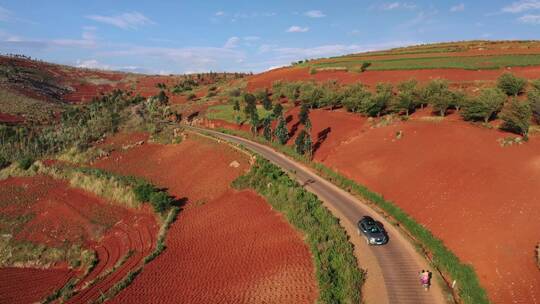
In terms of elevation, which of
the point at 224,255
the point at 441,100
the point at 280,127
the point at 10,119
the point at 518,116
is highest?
the point at 441,100

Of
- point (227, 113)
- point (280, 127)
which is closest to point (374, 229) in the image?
point (280, 127)

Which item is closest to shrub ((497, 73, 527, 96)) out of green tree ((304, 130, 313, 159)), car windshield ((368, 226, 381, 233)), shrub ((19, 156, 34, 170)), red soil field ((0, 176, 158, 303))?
green tree ((304, 130, 313, 159))

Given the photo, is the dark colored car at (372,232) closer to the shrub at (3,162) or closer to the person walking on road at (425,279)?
the person walking on road at (425,279)

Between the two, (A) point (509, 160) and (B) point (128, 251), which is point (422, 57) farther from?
(B) point (128, 251)

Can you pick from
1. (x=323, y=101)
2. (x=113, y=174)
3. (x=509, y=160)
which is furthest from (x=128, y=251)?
(x=323, y=101)

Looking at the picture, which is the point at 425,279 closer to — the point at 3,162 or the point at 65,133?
the point at 3,162

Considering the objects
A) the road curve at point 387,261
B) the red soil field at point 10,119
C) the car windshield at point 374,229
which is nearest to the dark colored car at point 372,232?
the car windshield at point 374,229
